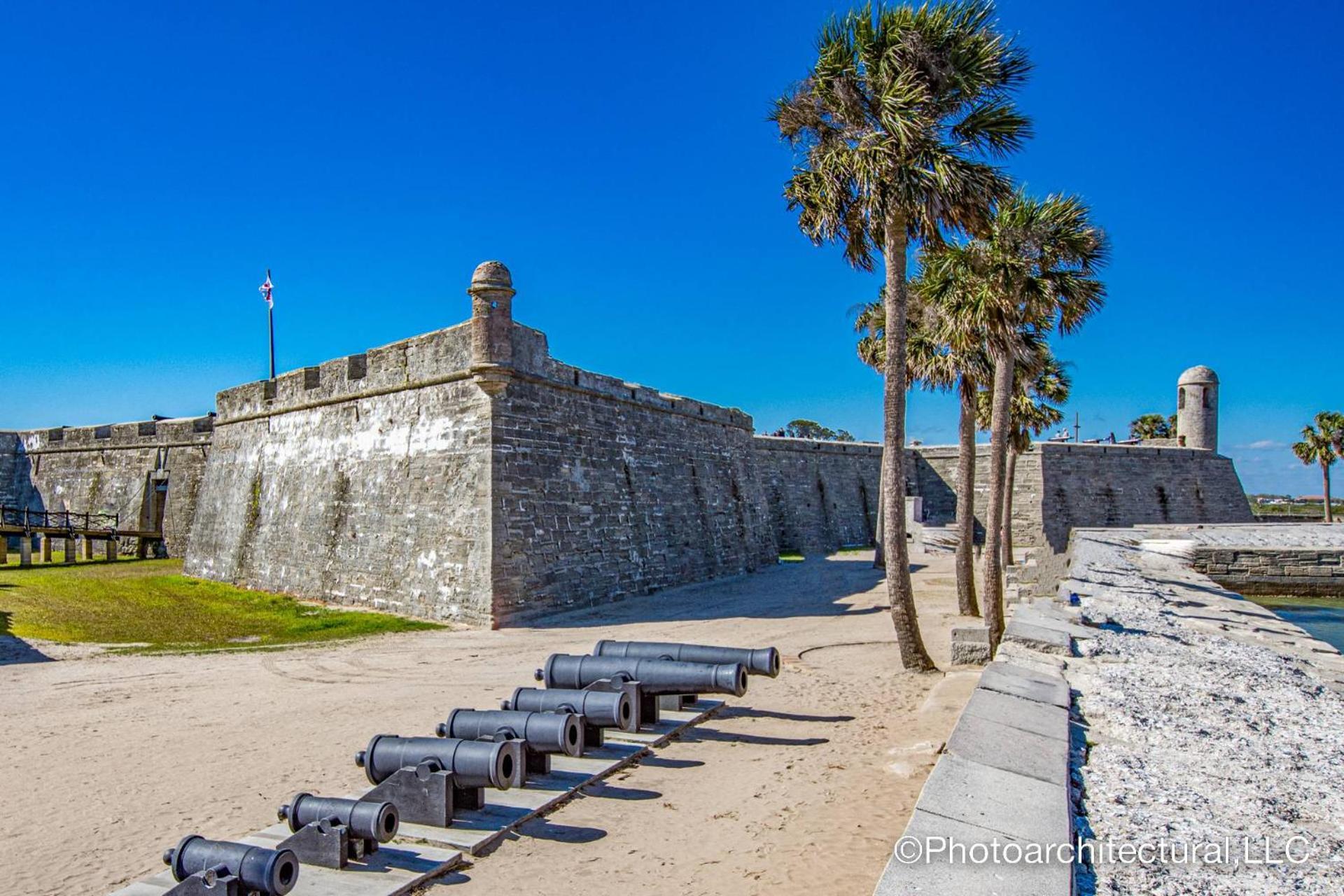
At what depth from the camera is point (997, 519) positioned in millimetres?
13539

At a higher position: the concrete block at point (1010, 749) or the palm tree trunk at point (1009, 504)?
the palm tree trunk at point (1009, 504)

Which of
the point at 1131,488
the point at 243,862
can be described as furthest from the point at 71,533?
the point at 1131,488

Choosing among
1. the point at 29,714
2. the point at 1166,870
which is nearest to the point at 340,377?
the point at 29,714

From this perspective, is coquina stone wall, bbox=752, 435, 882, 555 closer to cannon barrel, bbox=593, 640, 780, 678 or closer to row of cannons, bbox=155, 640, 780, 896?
cannon barrel, bbox=593, 640, 780, 678

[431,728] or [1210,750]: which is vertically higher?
[1210,750]

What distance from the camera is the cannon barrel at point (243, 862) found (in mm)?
3865

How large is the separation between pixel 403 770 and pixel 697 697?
3.59 m

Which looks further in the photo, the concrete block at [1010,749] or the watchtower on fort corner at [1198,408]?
the watchtower on fort corner at [1198,408]

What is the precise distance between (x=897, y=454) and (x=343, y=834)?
7.27 m

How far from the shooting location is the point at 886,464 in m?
10.0

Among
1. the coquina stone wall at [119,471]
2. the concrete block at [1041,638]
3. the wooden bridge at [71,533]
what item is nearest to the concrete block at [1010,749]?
the concrete block at [1041,638]

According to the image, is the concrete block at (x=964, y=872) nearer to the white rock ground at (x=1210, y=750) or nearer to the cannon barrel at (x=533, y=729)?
the white rock ground at (x=1210, y=750)

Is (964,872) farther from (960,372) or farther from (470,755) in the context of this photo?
(960,372)

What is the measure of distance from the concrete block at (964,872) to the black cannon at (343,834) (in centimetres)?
260
